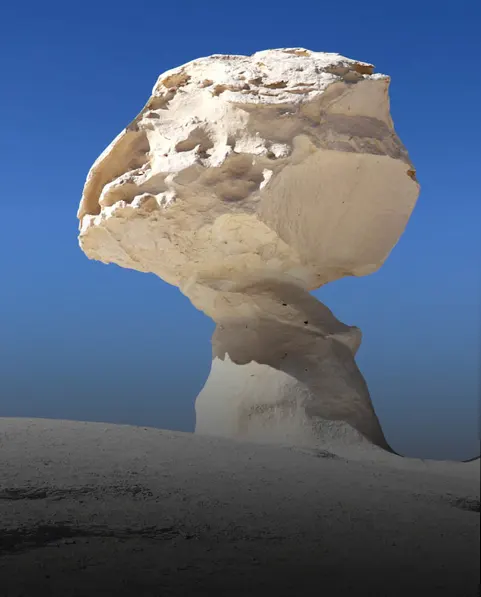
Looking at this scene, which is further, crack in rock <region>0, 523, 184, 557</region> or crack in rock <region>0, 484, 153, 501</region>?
crack in rock <region>0, 484, 153, 501</region>

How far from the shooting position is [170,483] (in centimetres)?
432

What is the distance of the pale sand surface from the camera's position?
2.76 metres

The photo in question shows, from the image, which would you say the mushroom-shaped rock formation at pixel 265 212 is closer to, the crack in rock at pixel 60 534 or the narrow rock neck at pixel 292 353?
the narrow rock neck at pixel 292 353

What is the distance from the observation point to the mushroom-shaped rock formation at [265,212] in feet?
17.5

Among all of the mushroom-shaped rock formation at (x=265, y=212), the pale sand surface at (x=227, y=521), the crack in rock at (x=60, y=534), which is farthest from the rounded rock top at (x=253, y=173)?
the crack in rock at (x=60, y=534)

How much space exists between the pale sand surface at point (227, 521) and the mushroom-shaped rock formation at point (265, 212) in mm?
A: 661

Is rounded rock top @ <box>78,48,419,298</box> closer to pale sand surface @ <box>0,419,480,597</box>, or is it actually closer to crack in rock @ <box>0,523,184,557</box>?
pale sand surface @ <box>0,419,480,597</box>

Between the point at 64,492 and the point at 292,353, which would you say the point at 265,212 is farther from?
the point at 64,492

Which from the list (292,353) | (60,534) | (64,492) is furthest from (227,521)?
(292,353)

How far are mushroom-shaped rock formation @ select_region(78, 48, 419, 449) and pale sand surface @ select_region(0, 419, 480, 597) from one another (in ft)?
2.17

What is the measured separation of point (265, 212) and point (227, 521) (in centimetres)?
257

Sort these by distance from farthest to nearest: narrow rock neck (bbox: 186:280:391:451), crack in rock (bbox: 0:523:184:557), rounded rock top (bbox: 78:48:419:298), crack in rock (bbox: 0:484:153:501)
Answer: narrow rock neck (bbox: 186:280:391:451)
rounded rock top (bbox: 78:48:419:298)
crack in rock (bbox: 0:484:153:501)
crack in rock (bbox: 0:523:184:557)

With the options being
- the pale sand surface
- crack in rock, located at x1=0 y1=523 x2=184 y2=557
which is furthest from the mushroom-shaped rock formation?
crack in rock, located at x1=0 y1=523 x2=184 y2=557

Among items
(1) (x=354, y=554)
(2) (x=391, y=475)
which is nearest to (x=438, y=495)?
(2) (x=391, y=475)
